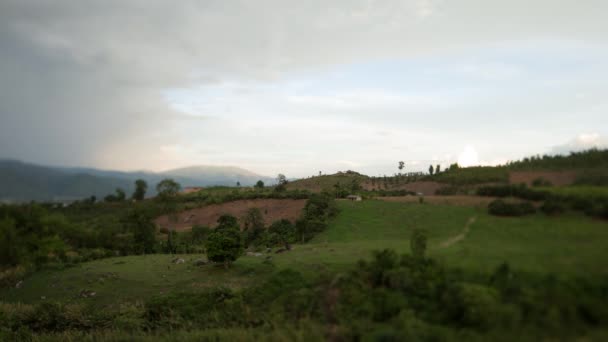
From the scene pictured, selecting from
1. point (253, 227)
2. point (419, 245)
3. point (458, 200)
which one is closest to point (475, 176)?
point (458, 200)

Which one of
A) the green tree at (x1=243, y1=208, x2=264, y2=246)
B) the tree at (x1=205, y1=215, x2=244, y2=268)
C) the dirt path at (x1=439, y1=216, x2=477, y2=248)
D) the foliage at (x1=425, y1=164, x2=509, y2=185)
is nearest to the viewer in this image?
the dirt path at (x1=439, y1=216, x2=477, y2=248)

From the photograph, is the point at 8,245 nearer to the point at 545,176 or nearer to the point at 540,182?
the point at 540,182

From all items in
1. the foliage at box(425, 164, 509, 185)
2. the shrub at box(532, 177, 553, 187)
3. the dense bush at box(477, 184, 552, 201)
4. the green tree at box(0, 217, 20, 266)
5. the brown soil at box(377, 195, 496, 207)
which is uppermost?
the foliage at box(425, 164, 509, 185)

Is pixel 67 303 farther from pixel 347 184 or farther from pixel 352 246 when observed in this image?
pixel 347 184

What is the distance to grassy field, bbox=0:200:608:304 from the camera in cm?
553

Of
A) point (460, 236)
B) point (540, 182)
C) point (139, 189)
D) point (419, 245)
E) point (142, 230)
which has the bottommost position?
point (142, 230)

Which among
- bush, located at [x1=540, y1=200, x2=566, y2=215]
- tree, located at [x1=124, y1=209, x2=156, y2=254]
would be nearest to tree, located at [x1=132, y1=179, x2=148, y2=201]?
tree, located at [x1=124, y1=209, x2=156, y2=254]

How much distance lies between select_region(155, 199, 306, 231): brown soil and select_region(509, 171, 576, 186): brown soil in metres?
11.3

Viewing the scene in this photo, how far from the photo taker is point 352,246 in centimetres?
884

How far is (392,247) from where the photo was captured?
752cm

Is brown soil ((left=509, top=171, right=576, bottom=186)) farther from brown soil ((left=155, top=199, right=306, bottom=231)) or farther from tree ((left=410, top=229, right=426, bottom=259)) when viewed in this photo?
brown soil ((left=155, top=199, right=306, bottom=231))

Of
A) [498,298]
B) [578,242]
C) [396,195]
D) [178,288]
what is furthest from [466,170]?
[178,288]

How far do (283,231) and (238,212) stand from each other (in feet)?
24.3

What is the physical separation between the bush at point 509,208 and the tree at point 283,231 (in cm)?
897
